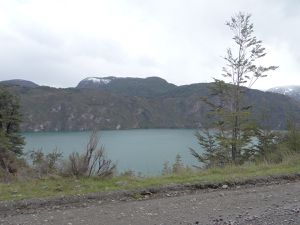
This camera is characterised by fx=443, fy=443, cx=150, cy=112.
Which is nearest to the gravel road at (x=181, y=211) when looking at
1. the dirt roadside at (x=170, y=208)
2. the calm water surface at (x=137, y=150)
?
the dirt roadside at (x=170, y=208)

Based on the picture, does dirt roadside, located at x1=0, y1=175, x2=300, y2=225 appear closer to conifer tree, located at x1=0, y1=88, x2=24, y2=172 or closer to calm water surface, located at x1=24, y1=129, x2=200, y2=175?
calm water surface, located at x1=24, y1=129, x2=200, y2=175

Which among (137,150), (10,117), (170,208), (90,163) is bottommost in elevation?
(137,150)

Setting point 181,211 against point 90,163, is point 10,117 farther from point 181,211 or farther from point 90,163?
point 181,211

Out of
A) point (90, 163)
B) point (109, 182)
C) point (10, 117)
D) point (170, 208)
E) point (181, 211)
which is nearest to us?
point (181, 211)

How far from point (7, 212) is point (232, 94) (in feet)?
61.9

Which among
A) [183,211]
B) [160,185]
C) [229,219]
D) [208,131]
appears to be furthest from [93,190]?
A: [208,131]

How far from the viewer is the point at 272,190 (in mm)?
8141

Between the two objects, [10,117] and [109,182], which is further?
[10,117]

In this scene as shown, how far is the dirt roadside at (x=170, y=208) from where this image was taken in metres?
5.88

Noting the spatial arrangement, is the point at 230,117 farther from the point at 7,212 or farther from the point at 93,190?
the point at 7,212

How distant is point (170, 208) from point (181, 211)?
0.26 m

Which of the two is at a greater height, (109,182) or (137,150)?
(109,182)

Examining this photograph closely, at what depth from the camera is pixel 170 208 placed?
6.59m

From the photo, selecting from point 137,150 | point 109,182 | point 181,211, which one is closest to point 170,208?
point 181,211
